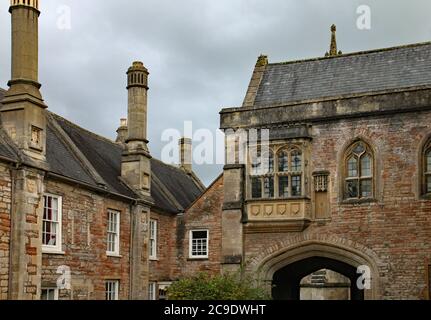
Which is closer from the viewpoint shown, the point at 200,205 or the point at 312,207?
the point at 312,207

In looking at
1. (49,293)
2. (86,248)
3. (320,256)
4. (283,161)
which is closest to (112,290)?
(86,248)

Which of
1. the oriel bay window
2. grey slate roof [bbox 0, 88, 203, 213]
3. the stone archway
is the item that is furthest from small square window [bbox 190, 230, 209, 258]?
the oriel bay window

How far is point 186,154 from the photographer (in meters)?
40.3

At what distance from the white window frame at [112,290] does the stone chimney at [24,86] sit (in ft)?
20.4

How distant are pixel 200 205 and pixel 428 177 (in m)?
9.04

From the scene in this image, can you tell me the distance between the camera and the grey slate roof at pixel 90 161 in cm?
2161

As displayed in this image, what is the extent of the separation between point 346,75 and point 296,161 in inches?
167

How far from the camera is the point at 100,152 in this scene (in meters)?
27.5

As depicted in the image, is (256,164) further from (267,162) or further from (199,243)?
(199,243)

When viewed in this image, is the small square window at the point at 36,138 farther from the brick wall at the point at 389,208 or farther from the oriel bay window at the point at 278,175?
the brick wall at the point at 389,208

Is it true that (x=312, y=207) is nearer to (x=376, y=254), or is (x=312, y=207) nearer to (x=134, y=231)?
(x=376, y=254)

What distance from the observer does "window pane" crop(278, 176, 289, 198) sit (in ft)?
77.2

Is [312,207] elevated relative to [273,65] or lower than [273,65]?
lower

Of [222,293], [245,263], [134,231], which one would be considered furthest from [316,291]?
[222,293]
